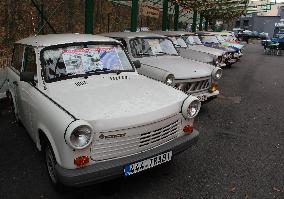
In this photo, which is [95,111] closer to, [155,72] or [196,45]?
[155,72]

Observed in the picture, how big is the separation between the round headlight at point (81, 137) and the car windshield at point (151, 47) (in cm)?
409

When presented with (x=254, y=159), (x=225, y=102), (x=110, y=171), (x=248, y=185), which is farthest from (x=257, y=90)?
(x=110, y=171)

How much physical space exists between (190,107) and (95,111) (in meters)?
1.30

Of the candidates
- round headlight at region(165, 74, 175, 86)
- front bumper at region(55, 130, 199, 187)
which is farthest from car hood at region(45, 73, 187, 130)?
round headlight at region(165, 74, 175, 86)

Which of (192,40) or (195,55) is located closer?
(195,55)

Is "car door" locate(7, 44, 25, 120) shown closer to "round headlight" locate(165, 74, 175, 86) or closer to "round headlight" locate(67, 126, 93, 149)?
"round headlight" locate(67, 126, 93, 149)

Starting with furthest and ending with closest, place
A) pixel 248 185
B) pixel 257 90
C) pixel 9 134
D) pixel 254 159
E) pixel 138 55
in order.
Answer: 1. pixel 257 90
2. pixel 138 55
3. pixel 9 134
4. pixel 254 159
5. pixel 248 185

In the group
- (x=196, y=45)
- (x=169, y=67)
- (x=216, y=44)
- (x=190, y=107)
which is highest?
(x=216, y=44)

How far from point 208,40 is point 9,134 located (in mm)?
11071

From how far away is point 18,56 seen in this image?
4.95 meters

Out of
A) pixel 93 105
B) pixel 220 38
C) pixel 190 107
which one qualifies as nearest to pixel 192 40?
pixel 220 38

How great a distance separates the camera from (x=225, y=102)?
7879mm

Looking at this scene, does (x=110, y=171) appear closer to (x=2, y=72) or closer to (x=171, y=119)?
(x=171, y=119)

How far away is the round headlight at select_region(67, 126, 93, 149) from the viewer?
2.82 metres
